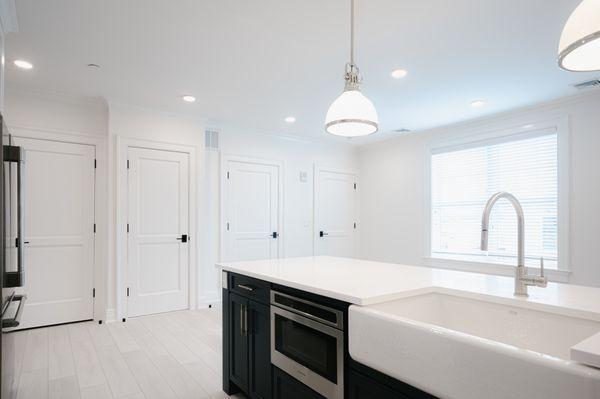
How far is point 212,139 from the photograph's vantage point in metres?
5.15

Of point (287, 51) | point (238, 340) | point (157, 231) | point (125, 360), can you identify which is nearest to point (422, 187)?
point (287, 51)

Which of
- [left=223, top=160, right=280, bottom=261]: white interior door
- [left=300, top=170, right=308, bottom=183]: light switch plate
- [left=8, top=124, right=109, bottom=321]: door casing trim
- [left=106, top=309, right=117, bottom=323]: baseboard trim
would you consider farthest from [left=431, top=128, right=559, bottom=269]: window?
[left=8, top=124, right=109, bottom=321]: door casing trim

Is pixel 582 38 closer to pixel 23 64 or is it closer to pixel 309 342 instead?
pixel 309 342

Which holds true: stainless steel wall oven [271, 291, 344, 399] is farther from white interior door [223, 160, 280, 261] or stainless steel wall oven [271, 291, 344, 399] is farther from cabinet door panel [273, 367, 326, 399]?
white interior door [223, 160, 280, 261]

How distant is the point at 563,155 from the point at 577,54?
3699 millimetres

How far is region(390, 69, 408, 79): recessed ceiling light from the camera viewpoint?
333cm

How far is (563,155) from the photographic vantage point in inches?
165

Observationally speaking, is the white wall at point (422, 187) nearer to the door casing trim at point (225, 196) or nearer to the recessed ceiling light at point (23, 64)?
the door casing trim at point (225, 196)

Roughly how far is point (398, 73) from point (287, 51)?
1.12 m

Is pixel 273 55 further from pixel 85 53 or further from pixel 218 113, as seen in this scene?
pixel 218 113

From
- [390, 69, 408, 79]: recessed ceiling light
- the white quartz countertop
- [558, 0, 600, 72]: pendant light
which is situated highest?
[390, 69, 408, 79]: recessed ceiling light

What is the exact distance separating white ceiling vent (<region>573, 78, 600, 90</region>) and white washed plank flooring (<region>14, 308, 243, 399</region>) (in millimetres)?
4407

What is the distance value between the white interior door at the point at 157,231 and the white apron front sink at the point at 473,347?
3595 millimetres

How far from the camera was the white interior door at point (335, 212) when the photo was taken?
251 inches
